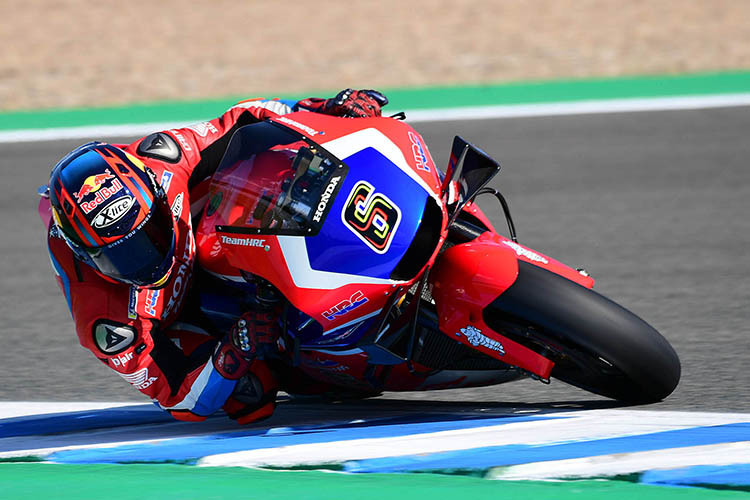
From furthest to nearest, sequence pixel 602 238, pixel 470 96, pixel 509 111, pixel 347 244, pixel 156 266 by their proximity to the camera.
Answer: pixel 470 96, pixel 509 111, pixel 602 238, pixel 156 266, pixel 347 244

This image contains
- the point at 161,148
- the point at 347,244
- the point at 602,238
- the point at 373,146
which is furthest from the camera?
the point at 602,238

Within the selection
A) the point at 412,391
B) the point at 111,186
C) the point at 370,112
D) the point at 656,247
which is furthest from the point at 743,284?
the point at 111,186

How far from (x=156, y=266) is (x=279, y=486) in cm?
80

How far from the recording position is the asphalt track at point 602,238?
169 inches

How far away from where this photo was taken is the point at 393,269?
324 centimetres

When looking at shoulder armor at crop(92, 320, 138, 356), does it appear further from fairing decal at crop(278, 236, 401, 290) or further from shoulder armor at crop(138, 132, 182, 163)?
fairing decal at crop(278, 236, 401, 290)

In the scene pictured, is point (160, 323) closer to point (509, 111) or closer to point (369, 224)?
point (369, 224)

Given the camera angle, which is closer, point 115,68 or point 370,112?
point 370,112

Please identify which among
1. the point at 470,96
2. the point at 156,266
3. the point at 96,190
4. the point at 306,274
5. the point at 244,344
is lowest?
the point at 470,96

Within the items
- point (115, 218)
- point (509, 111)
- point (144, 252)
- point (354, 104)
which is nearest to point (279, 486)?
point (144, 252)

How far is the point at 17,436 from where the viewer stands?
13.3ft

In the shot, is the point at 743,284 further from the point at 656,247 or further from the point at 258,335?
the point at 258,335

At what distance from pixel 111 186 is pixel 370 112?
3.07 ft

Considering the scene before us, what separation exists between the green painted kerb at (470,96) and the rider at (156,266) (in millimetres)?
5649
